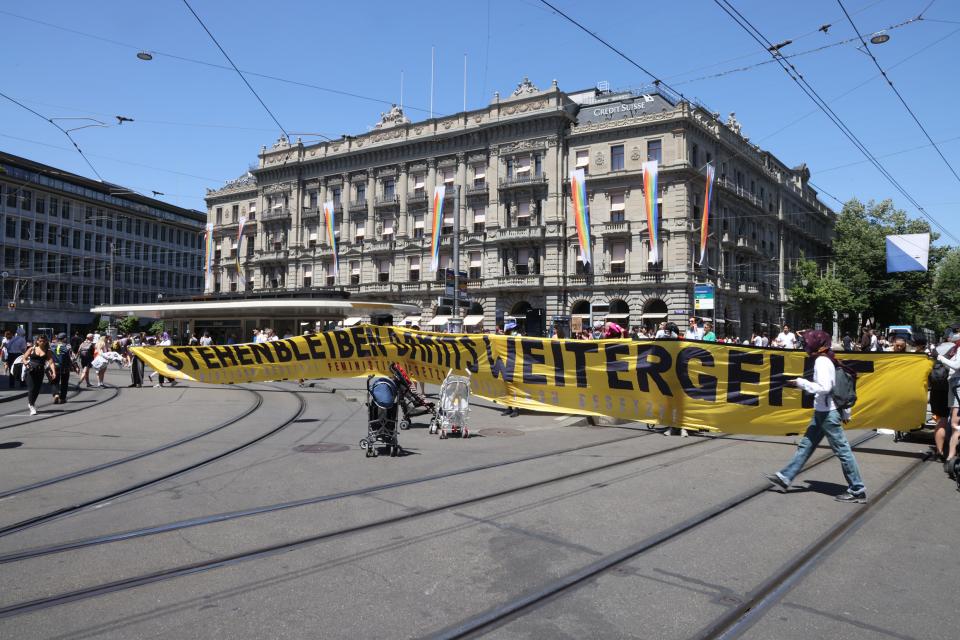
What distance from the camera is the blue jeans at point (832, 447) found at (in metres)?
6.58

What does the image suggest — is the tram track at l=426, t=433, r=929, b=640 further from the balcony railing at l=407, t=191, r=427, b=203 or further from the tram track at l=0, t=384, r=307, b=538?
the balcony railing at l=407, t=191, r=427, b=203

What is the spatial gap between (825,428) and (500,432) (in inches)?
228

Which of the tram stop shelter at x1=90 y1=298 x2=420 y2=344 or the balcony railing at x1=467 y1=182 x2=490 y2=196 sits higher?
the balcony railing at x1=467 y1=182 x2=490 y2=196

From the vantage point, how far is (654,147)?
4572 centimetres

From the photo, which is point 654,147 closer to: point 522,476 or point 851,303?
point 851,303

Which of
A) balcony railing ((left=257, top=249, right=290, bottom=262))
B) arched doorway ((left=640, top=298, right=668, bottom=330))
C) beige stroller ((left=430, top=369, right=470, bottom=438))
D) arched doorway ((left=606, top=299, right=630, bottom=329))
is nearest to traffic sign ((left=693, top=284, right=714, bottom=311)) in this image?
arched doorway ((left=640, top=298, right=668, bottom=330))

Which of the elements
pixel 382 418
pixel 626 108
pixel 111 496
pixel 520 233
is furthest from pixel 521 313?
pixel 111 496

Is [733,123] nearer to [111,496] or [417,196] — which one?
[417,196]

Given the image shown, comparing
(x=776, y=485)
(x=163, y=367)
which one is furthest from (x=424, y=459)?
(x=163, y=367)

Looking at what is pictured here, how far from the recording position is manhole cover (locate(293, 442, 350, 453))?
9.38 m

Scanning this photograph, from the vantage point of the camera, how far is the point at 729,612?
3980 mm

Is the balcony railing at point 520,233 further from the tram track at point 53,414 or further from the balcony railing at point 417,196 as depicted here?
the tram track at point 53,414

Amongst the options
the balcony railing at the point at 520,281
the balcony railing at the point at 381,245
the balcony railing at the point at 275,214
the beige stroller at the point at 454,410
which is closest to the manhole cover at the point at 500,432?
the beige stroller at the point at 454,410

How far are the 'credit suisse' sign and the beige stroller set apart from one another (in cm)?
4136
